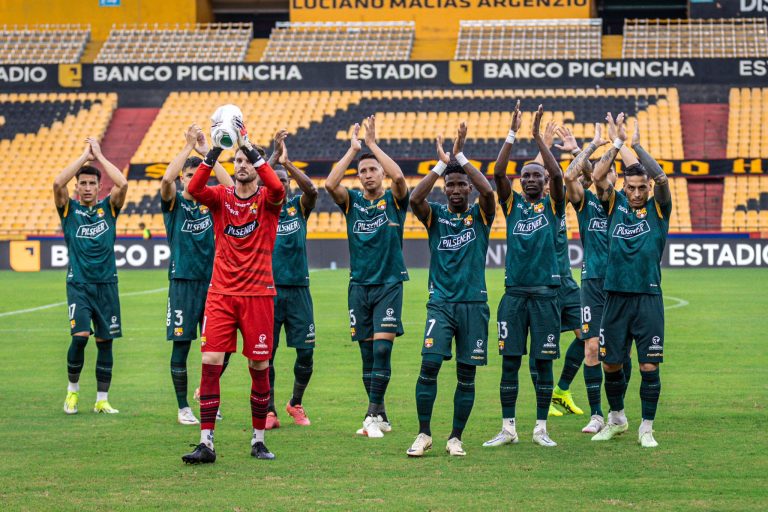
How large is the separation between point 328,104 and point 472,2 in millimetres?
8146

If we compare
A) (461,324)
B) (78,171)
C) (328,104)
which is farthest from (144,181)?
(461,324)

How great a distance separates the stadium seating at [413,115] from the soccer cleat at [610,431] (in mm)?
30653

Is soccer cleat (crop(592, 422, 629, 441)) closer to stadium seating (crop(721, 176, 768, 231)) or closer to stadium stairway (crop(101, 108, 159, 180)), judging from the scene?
stadium seating (crop(721, 176, 768, 231))

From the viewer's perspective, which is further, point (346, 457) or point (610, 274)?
point (610, 274)

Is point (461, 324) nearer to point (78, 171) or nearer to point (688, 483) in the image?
point (688, 483)

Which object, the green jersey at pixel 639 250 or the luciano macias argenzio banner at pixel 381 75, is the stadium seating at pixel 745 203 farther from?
the green jersey at pixel 639 250

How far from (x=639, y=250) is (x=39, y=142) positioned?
123 ft

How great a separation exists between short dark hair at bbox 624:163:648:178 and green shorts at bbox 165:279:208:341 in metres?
3.79

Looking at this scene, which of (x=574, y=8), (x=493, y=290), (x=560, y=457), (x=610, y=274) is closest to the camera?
(x=560, y=457)

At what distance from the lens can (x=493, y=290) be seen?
25.0m

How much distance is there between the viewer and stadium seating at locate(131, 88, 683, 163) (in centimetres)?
4081

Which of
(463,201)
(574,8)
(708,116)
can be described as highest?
(574,8)

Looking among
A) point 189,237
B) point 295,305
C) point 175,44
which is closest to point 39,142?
point 175,44

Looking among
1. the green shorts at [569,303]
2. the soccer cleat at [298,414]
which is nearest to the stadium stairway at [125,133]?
the soccer cleat at [298,414]
